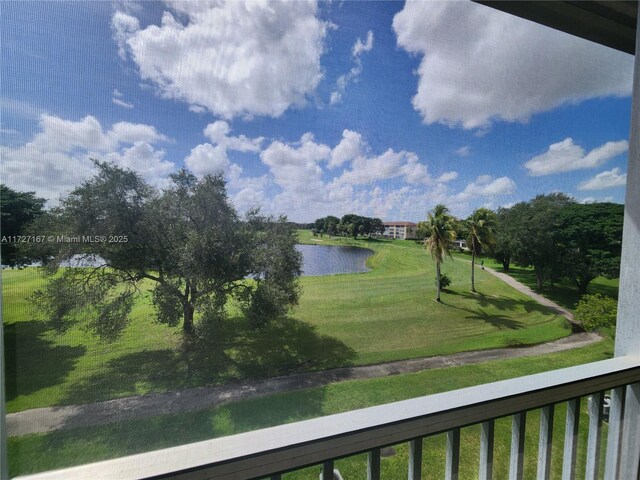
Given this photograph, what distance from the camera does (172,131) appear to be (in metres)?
0.72

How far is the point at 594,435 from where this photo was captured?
3.34 feet

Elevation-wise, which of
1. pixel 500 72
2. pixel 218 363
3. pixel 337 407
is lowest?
pixel 337 407

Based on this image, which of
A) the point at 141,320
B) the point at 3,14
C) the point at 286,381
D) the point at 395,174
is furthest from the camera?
the point at 395,174

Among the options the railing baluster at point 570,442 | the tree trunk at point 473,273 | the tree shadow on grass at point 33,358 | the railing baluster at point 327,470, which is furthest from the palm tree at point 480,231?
the tree shadow on grass at point 33,358

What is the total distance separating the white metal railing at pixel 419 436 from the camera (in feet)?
1.74

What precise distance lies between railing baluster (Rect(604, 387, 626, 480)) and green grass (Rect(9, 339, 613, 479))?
0.26ft

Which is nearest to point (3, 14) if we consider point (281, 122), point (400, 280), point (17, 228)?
point (17, 228)

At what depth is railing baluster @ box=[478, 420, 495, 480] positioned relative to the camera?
795 millimetres

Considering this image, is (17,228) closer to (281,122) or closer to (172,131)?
(172,131)

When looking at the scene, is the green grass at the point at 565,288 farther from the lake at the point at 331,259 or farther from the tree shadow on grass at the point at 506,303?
the lake at the point at 331,259

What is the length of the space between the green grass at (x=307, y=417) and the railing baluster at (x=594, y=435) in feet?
0.17

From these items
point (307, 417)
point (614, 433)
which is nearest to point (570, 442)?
point (614, 433)

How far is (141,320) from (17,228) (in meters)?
0.32

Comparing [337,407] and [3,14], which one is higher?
[3,14]
